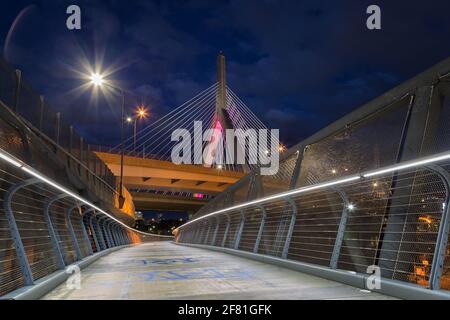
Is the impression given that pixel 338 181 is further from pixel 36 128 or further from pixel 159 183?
pixel 159 183

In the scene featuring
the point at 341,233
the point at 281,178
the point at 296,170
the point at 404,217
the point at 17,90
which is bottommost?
the point at 341,233

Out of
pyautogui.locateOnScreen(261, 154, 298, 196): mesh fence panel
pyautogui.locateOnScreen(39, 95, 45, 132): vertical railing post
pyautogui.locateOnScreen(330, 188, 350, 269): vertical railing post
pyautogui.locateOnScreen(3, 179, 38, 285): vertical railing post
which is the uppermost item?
pyautogui.locateOnScreen(39, 95, 45, 132): vertical railing post

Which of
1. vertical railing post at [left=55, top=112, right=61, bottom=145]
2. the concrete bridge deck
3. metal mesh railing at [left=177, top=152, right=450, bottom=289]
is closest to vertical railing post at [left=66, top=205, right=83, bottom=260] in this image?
the concrete bridge deck

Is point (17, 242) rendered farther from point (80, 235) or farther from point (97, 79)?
point (97, 79)

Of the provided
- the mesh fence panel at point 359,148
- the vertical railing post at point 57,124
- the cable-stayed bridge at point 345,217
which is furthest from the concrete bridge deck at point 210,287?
the vertical railing post at point 57,124

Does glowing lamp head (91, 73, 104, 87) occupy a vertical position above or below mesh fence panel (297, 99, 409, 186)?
above

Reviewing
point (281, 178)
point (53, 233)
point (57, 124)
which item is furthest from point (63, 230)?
point (57, 124)

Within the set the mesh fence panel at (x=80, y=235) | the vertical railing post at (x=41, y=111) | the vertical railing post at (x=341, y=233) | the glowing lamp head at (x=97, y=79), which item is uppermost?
the glowing lamp head at (x=97, y=79)

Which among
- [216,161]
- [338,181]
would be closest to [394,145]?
[338,181]

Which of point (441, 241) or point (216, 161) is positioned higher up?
point (216, 161)

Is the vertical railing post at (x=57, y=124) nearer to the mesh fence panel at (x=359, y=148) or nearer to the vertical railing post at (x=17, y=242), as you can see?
the mesh fence panel at (x=359, y=148)

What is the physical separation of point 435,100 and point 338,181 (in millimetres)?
1632

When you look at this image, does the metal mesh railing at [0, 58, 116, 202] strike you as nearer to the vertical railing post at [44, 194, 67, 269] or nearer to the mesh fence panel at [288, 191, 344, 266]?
the vertical railing post at [44, 194, 67, 269]

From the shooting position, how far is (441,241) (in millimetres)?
4332
